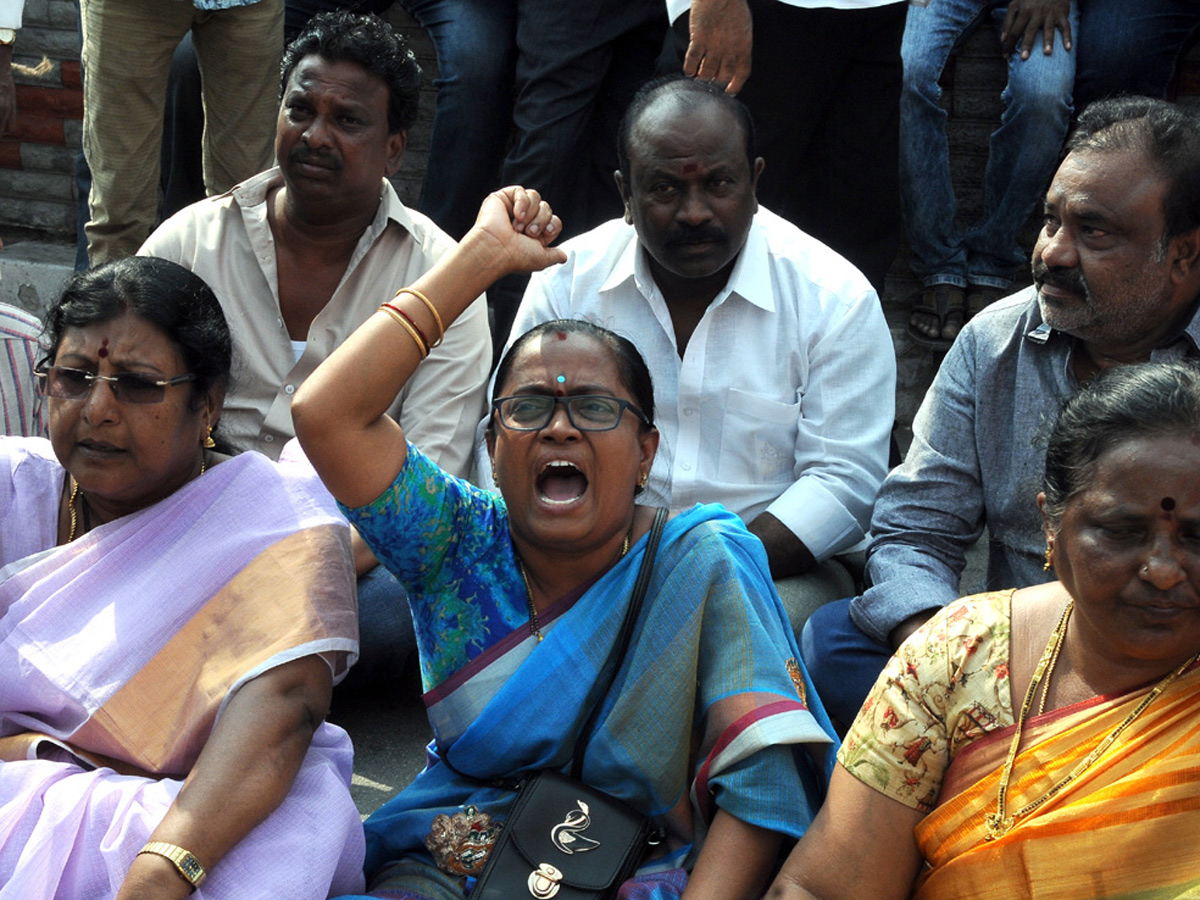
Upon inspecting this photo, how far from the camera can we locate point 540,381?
8.71ft

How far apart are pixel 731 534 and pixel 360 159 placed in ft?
6.70

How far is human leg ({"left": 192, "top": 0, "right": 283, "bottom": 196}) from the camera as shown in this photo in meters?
4.88

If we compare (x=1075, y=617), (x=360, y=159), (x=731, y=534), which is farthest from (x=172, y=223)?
(x=1075, y=617)

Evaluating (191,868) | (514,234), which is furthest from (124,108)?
(191,868)

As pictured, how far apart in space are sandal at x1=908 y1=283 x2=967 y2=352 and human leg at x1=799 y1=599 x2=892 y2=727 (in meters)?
1.82

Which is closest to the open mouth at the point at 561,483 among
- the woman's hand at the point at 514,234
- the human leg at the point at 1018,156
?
the woman's hand at the point at 514,234

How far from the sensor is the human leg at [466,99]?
4.98m

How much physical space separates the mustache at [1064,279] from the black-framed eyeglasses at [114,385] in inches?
76.0

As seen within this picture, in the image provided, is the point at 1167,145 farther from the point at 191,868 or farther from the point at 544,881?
the point at 191,868

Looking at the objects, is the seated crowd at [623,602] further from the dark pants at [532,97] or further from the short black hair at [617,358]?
the dark pants at [532,97]

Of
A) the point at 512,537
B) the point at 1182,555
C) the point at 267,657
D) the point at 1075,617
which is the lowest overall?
the point at 267,657

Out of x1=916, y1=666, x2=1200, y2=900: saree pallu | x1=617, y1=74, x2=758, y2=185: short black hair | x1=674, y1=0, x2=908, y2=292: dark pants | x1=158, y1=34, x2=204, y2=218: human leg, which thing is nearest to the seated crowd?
x1=916, y1=666, x2=1200, y2=900: saree pallu

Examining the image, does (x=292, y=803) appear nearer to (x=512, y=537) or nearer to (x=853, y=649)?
(x=512, y=537)

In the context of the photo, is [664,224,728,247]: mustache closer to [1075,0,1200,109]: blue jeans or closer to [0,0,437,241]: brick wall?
[1075,0,1200,109]: blue jeans
